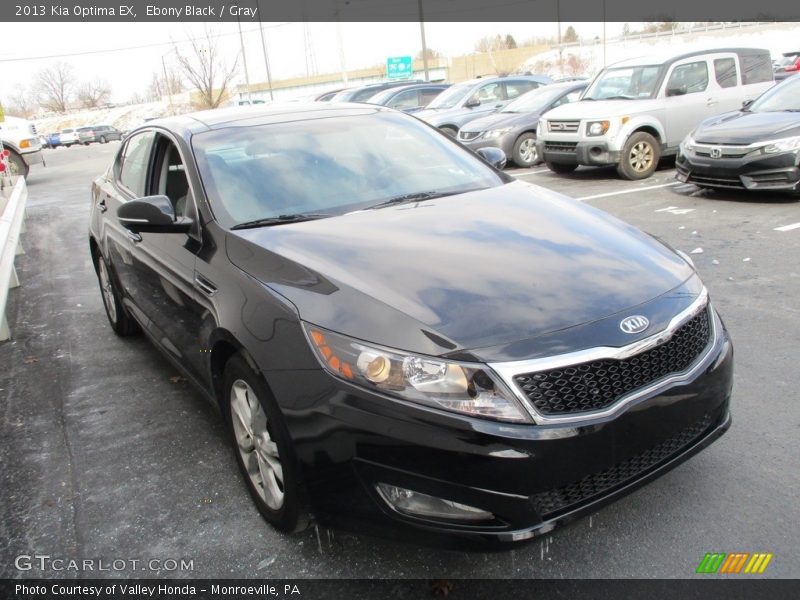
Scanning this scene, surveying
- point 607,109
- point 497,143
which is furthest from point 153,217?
point 497,143

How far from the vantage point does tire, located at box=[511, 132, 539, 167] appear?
12828mm

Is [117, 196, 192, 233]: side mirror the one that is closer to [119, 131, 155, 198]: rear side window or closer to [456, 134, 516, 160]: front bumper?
[119, 131, 155, 198]: rear side window

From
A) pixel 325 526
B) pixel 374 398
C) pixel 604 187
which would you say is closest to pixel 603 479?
pixel 374 398

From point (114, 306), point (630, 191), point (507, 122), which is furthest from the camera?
point (507, 122)

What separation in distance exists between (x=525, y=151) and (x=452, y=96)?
3.38 meters

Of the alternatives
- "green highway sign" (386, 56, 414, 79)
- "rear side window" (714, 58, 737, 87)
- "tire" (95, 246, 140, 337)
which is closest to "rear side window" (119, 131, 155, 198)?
"tire" (95, 246, 140, 337)

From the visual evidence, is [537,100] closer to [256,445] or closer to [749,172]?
[749,172]

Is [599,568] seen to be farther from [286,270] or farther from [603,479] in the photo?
[286,270]

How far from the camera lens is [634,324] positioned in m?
2.27

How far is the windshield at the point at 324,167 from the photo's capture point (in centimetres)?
325

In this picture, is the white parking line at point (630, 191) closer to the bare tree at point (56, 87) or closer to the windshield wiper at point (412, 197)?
the windshield wiper at point (412, 197)

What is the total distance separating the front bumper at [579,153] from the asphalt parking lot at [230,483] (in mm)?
4692

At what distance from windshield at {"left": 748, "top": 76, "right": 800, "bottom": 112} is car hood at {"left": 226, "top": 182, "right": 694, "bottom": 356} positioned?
655cm
